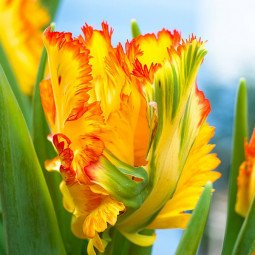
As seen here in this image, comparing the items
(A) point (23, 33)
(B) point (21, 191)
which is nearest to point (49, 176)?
(B) point (21, 191)

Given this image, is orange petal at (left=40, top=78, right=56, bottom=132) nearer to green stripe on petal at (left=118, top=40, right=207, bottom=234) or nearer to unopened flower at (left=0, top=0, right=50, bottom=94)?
green stripe on petal at (left=118, top=40, right=207, bottom=234)

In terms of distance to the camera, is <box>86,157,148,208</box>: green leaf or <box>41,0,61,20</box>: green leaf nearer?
<box>86,157,148,208</box>: green leaf

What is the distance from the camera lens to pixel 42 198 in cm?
21

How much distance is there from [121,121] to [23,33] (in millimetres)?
206

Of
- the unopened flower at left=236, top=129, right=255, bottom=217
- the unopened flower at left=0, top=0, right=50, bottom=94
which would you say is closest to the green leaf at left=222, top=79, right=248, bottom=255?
the unopened flower at left=236, top=129, right=255, bottom=217

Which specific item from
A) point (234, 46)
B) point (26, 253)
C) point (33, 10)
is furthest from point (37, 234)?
point (234, 46)

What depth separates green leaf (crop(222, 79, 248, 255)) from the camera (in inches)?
10.6

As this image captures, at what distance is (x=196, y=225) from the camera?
203 millimetres

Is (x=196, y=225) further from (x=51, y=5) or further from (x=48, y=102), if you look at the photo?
(x=51, y=5)

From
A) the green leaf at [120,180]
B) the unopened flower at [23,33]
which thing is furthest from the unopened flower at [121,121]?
the unopened flower at [23,33]

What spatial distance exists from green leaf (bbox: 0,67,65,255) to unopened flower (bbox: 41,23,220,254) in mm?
11

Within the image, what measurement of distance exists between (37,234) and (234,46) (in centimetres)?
111

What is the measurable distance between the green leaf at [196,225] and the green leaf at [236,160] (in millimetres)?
67

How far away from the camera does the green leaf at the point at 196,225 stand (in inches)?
7.9
